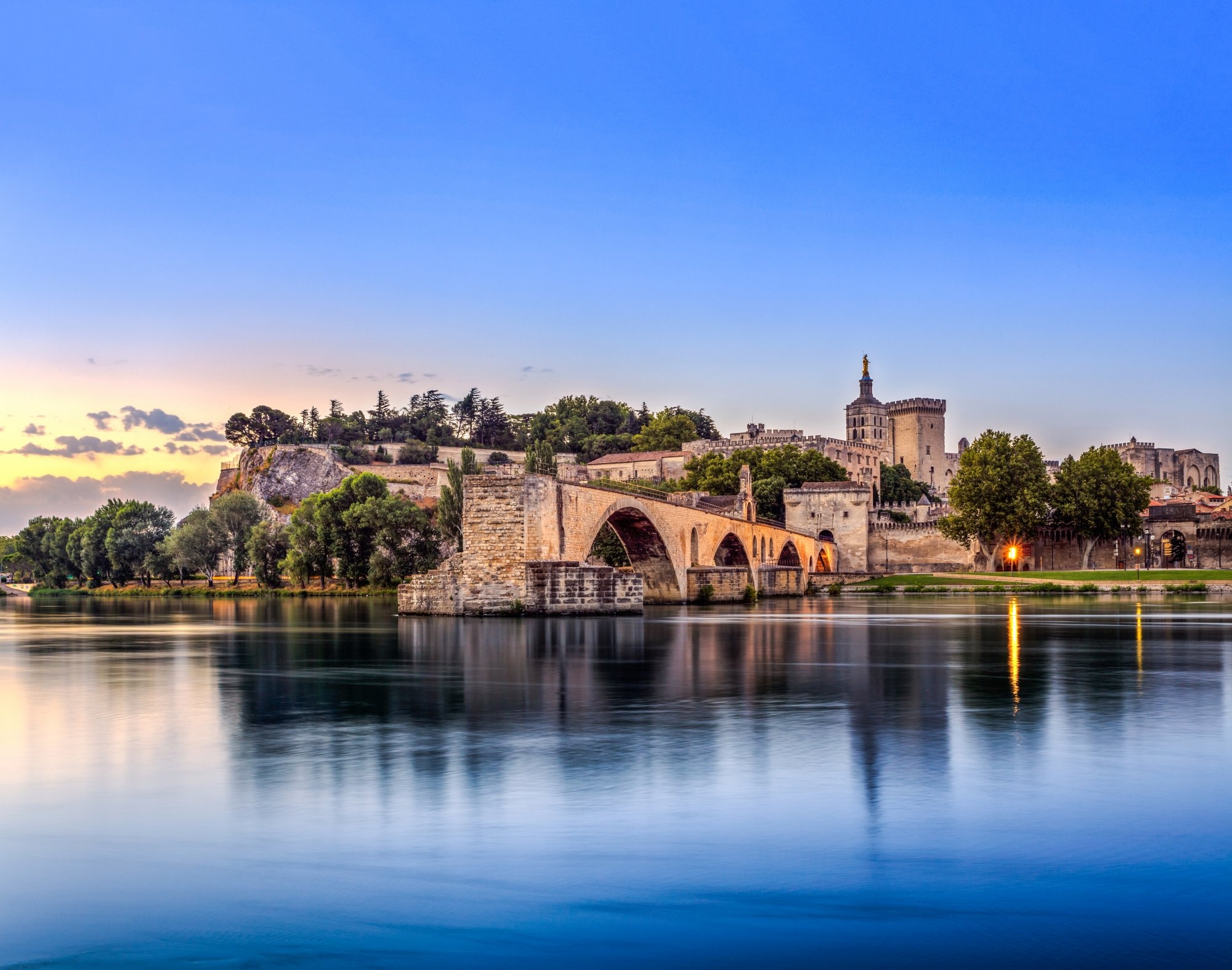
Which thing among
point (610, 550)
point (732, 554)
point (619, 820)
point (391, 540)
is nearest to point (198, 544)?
point (391, 540)

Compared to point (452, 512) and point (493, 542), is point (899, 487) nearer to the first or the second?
point (452, 512)

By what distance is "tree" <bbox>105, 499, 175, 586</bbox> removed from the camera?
72.9 m

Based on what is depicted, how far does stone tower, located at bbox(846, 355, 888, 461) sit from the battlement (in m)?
1.77

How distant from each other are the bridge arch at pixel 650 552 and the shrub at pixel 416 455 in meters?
64.1

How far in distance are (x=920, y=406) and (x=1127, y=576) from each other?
72485mm

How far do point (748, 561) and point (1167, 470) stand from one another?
8541cm

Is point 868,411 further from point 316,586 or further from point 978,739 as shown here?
point 978,739

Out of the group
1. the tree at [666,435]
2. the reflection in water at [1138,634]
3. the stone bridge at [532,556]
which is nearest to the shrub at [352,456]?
the tree at [666,435]

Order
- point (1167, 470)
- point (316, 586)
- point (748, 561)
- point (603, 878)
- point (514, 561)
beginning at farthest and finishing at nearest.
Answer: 1. point (1167, 470)
2. point (316, 586)
3. point (748, 561)
4. point (514, 561)
5. point (603, 878)

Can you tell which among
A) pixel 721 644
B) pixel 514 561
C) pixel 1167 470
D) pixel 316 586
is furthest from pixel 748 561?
pixel 1167 470

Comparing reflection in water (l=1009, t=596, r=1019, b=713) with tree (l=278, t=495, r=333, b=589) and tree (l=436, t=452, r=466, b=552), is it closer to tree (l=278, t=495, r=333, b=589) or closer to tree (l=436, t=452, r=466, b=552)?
tree (l=436, t=452, r=466, b=552)

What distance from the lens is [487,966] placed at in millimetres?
4996

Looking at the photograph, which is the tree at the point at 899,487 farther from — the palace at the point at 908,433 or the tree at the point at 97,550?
the tree at the point at 97,550

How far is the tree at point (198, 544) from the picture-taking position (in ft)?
224
